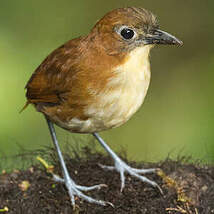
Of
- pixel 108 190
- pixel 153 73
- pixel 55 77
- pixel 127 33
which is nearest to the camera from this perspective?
pixel 127 33

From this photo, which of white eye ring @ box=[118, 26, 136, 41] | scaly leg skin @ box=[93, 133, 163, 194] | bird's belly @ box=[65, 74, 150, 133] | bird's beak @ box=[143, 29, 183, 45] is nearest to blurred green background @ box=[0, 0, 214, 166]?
scaly leg skin @ box=[93, 133, 163, 194]

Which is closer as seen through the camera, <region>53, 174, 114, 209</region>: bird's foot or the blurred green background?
<region>53, 174, 114, 209</region>: bird's foot

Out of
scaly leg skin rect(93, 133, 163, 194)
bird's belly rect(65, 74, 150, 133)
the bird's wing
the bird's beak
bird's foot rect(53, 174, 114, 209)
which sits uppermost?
the bird's beak

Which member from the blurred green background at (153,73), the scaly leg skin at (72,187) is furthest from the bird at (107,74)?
the blurred green background at (153,73)

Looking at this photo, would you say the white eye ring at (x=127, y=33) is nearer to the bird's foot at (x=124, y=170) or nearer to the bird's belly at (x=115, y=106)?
the bird's belly at (x=115, y=106)

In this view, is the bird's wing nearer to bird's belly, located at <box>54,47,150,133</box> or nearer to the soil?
bird's belly, located at <box>54,47,150,133</box>

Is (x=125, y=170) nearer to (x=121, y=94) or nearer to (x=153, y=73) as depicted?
(x=121, y=94)

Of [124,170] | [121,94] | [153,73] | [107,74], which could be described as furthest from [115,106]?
[153,73]
